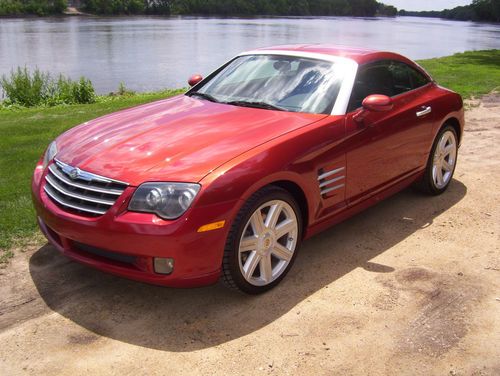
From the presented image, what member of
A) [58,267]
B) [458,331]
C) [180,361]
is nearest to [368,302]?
[458,331]

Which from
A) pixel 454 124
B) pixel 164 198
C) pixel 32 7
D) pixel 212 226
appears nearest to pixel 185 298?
pixel 212 226

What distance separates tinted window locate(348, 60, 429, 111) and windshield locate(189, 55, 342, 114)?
7.9 inches

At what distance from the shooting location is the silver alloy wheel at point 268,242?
3619 mm

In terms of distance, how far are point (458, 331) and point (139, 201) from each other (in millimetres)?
2071

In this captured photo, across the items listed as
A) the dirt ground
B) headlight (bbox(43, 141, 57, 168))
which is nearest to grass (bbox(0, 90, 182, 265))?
the dirt ground

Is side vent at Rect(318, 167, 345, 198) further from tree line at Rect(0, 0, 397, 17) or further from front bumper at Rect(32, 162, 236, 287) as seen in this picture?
tree line at Rect(0, 0, 397, 17)

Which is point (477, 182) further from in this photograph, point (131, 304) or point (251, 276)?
point (131, 304)

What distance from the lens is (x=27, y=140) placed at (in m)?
7.70

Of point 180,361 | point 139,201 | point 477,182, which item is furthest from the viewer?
point 477,182

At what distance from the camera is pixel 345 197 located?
4.32 metres

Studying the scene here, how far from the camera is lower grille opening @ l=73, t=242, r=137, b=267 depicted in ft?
11.1

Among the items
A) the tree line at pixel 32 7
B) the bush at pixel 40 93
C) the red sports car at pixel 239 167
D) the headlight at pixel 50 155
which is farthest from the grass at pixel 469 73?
the tree line at pixel 32 7

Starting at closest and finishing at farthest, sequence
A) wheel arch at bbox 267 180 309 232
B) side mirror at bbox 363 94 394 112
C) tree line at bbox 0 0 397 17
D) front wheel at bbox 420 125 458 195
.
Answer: wheel arch at bbox 267 180 309 232, side mirror at bbox 363 94 394 112, front wheel at bbox 420 125 458 195, tree line at bbox 0 0 397 17

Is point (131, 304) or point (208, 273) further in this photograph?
point (131, 304)
